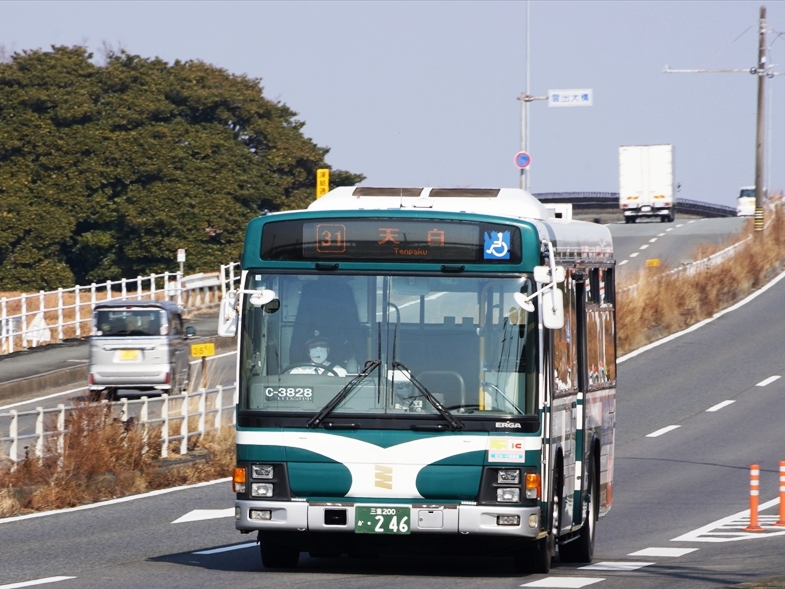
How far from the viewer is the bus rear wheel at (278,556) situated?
1137cm

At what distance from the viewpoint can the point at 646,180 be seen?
71688mm

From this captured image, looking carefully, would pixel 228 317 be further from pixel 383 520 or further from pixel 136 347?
pixel 136 347

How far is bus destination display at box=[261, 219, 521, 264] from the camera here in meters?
10.7

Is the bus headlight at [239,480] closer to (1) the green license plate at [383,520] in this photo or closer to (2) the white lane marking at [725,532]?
(1) the green license plate at [383,520]

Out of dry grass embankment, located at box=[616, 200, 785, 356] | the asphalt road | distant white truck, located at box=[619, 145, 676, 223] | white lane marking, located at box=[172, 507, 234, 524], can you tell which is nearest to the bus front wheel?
white lane marking, located at box=[172, 507, 234, 524]

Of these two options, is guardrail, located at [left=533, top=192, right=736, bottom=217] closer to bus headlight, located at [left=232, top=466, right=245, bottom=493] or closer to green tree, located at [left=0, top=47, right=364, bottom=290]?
green tree, located at [left=0, top=47, right=364, bottom=290]

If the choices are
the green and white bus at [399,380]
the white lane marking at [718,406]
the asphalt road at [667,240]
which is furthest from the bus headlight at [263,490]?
the asphalt road at [667,240]

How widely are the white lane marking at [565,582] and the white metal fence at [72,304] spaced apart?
24.8 metres

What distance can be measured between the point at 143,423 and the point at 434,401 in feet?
30.6

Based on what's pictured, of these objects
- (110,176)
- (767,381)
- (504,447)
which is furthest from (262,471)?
(110,176)

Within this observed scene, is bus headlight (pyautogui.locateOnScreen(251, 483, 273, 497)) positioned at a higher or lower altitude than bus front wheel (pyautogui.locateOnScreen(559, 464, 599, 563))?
higher

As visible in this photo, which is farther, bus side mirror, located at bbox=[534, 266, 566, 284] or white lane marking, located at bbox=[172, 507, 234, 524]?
white lane marking, located at bbox=[172, 507, 234, 524]

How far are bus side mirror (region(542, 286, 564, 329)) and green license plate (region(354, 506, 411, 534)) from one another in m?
1.63

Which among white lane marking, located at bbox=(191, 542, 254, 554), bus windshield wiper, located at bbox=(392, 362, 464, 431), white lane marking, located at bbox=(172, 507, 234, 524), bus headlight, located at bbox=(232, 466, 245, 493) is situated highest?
bus windshield wiper, located at bbox=(392, 362, 464, 431)
